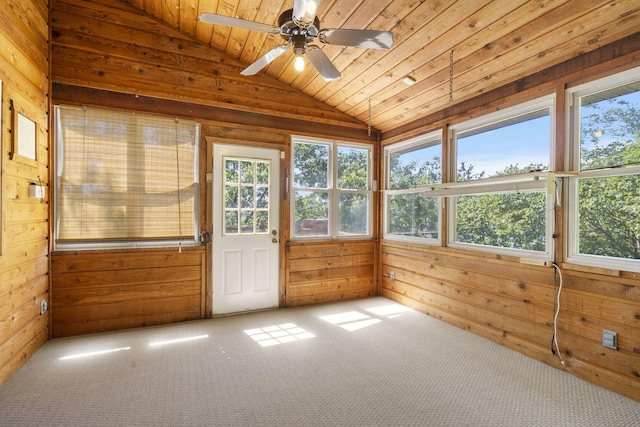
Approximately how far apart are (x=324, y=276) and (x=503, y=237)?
85.7 inches

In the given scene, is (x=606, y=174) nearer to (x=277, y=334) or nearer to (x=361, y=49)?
(x=361, y=49)

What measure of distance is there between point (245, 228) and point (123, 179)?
1358 millimetres

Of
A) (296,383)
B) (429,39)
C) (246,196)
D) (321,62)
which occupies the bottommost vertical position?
(296,383)

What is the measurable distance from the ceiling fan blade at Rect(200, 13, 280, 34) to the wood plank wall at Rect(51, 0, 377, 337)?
1798 millimetres

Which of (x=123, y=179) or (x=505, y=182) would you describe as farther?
(x=123, y=179)

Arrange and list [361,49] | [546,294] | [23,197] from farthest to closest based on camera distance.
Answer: [361,49]
[546,294]
[23,197]

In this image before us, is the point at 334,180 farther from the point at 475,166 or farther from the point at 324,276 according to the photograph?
the point at 475,166

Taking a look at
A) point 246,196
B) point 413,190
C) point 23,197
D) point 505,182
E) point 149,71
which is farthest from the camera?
point 413,190

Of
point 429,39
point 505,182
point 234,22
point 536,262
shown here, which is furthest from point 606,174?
point 234,22

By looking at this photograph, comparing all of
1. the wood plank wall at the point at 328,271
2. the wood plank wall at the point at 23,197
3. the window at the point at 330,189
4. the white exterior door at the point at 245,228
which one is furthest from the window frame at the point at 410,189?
the wood plank wall at the point at 23,197

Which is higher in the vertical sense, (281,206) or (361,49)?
(361,49)

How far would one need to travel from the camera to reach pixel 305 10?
1786 millimetres

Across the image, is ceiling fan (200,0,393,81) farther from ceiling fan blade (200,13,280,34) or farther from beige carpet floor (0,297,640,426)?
beige carpet floor (0,297,640,426)

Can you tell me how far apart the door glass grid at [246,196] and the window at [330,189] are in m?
0.39
